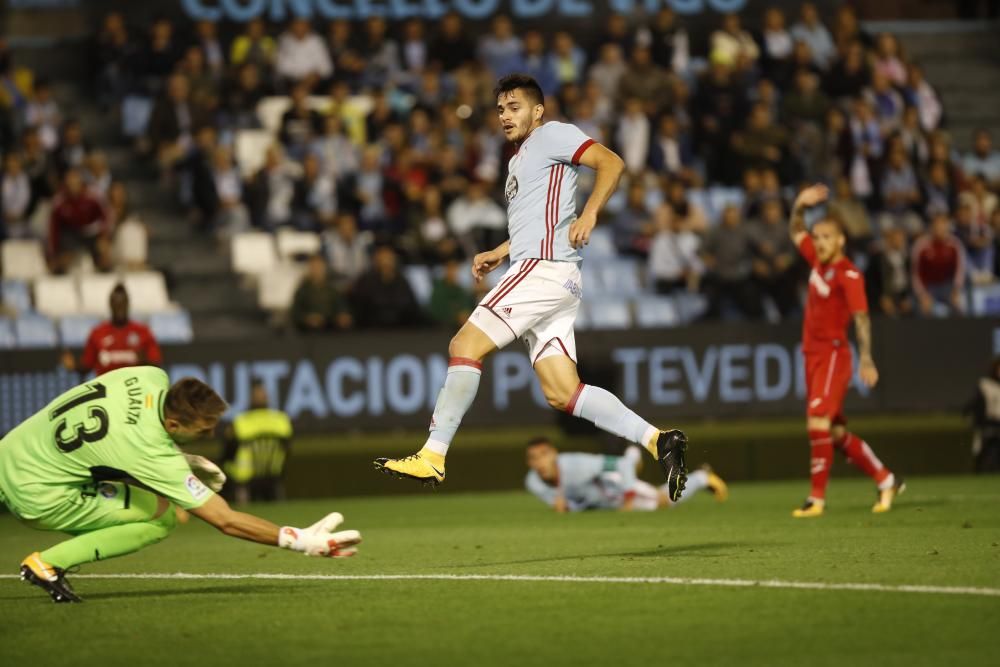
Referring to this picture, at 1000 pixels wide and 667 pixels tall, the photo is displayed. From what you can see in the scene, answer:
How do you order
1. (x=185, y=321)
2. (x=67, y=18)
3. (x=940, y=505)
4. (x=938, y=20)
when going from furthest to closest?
(x=938, y=20)
(x=67, y=18)
(x=185, y=321)
(x=940, y=505)

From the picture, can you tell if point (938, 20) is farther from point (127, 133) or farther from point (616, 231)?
point (127, 133)

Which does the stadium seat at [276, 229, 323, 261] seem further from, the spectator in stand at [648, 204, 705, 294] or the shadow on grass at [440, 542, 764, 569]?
the shadow on grass at [440, 542, 764, 569]

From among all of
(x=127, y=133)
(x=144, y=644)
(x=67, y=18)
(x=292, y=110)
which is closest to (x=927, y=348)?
(x=292, y=110)

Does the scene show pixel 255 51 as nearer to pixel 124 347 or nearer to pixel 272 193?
pixel 272 193

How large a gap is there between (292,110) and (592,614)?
50.6 ft

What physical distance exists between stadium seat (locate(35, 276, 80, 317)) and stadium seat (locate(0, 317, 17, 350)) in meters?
0.63

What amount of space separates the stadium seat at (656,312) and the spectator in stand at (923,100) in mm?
6588

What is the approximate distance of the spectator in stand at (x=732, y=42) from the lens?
82.8 feet

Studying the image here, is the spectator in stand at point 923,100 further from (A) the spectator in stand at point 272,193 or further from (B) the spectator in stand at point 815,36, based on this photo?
(A) the spectator in stand at point 272,193

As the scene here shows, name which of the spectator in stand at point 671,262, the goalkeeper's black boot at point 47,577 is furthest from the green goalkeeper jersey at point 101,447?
the spectator in stand at point 671,262

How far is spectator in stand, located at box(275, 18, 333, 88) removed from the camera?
23.3 meters

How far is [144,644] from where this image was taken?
7.06 meters

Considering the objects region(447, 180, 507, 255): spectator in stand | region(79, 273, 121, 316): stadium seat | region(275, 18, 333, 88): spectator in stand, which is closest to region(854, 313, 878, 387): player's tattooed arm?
region(447, 180, 507, 255): spectator in stand

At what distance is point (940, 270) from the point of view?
2111 cm
